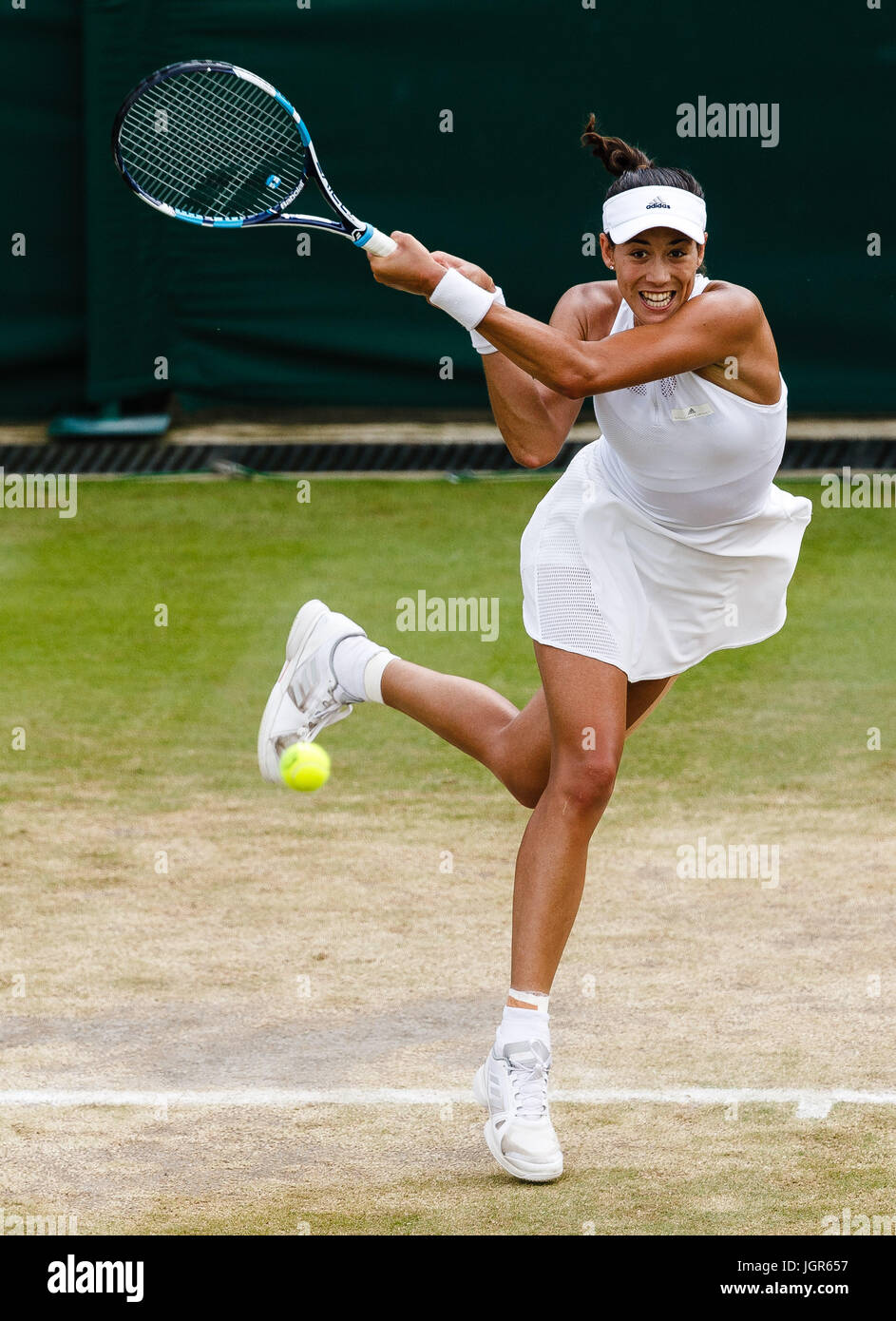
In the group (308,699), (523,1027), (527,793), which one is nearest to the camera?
(523,1027)

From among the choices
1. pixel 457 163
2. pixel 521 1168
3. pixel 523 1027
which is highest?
pixel 457 163

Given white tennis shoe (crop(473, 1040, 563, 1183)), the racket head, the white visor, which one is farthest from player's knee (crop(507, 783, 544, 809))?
the racket head

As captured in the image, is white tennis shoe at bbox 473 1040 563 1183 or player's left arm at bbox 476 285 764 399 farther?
player's left arm at bbox 476 285 764 399

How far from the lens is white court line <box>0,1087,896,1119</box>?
3.33 meters

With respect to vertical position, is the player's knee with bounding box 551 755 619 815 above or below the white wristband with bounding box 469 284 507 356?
below

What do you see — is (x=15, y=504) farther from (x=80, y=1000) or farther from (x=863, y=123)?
(x=80, y=1000)

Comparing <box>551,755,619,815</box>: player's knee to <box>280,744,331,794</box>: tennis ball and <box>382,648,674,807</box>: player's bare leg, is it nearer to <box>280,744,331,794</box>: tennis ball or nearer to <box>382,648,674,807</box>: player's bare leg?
<box>382,648,674,807</box>: player's bare leg

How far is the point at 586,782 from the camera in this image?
3.28 m

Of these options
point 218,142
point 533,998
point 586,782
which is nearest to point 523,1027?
point 533,998

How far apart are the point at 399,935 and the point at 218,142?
2181mm

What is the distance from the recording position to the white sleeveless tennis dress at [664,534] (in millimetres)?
3385

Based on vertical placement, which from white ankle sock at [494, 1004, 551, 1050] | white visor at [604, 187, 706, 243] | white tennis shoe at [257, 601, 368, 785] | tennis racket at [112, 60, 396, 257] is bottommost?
white ankle sock at [494, 1004, 551, 1050]

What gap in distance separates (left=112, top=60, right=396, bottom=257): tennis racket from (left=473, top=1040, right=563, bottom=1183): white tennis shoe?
4.50ft

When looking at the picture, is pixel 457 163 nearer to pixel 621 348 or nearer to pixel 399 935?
pixel 399 935
